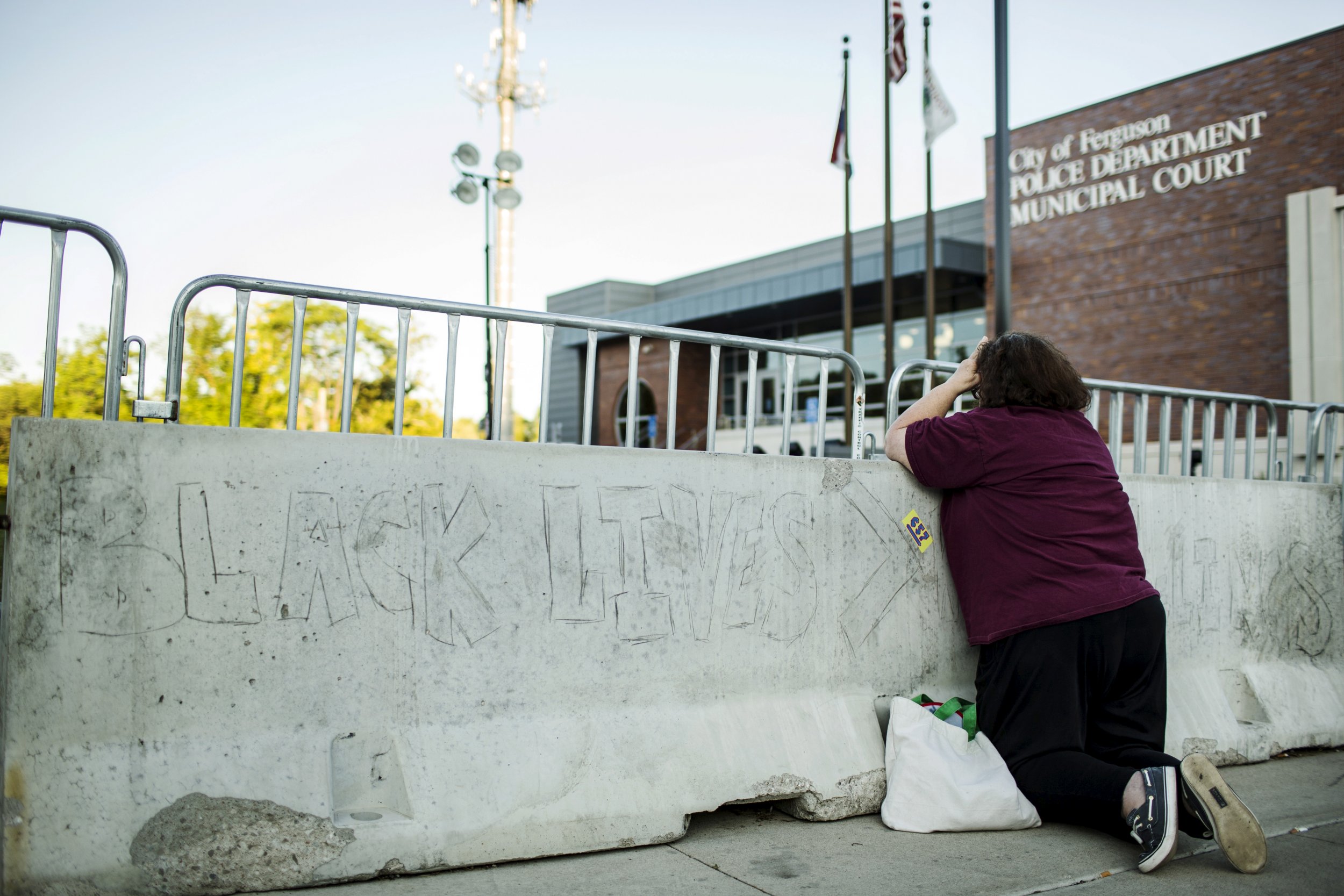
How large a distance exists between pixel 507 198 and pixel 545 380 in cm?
1628

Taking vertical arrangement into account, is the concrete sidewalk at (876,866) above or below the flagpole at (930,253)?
below

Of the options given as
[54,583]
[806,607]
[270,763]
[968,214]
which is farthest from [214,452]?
[968,214]

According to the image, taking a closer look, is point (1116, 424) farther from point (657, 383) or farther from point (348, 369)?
point (657, 383)

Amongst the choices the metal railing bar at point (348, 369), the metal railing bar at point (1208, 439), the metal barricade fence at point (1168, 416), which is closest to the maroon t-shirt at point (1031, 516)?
the metal barricade fence at point (1168, 416)

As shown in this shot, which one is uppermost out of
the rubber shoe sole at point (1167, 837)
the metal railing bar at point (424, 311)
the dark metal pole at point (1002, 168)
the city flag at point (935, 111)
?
the city flag at point (935, 111)

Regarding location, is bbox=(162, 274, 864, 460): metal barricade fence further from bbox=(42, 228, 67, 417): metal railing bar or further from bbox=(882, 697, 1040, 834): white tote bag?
bbox=(882, 697, 1040, 834): white tote bag

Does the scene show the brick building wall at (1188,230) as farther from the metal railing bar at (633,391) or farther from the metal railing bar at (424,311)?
the metal railing bar at (633,391)

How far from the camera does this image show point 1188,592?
5.19m

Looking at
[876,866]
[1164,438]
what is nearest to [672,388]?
[876,866]

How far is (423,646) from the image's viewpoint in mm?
3326

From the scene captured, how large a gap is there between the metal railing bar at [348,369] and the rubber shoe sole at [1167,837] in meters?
3.10

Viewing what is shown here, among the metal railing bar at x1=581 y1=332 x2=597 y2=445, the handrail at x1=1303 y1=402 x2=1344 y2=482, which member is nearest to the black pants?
the metal railing bar at x1=581 y1=332 x2=597 y2=445

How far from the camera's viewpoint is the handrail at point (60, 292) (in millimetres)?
3078

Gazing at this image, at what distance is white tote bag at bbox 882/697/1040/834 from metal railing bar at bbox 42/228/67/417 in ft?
10.3
